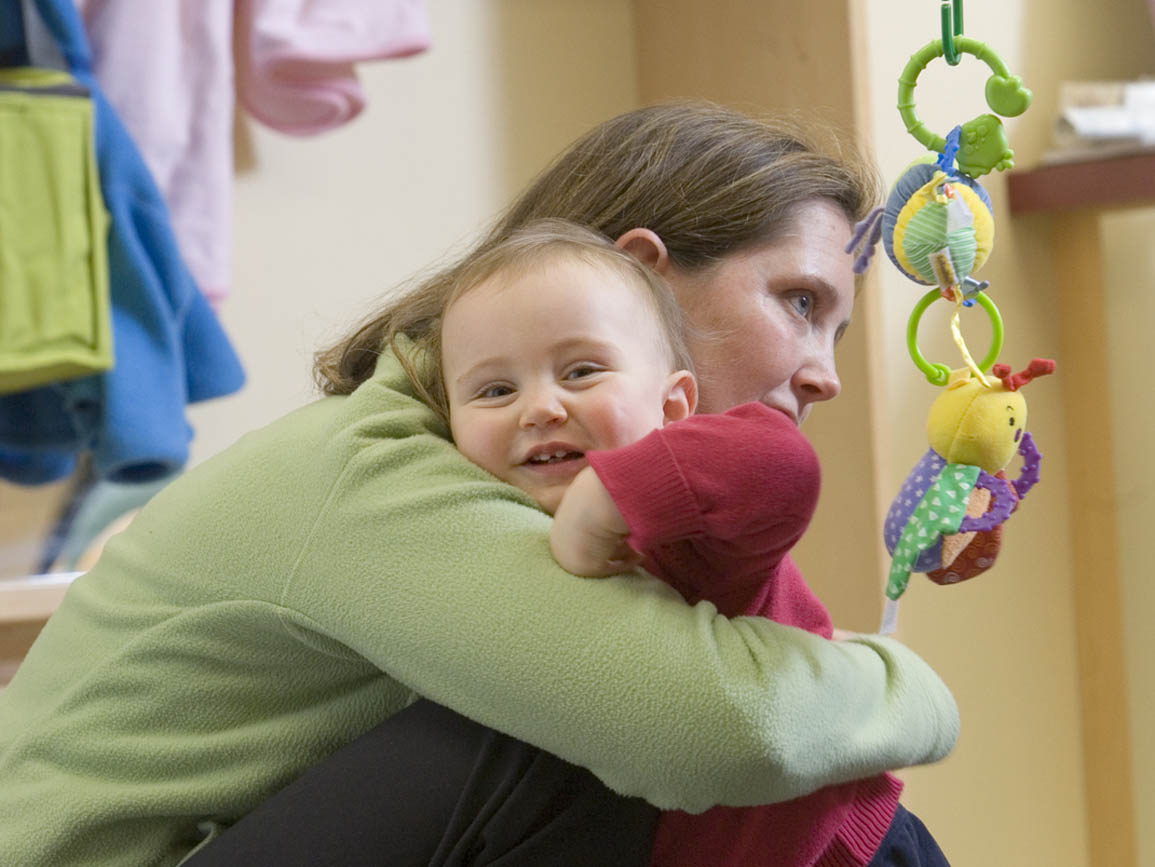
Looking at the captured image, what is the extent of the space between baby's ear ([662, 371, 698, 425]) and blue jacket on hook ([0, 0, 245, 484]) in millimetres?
668

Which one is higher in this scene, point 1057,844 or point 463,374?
point 463,374

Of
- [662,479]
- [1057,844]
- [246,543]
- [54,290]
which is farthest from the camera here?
[1057,844]

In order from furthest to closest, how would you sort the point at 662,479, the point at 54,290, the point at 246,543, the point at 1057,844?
the point at 1057,844, the point at 54,290, the point at 246,543, the point at 662,479

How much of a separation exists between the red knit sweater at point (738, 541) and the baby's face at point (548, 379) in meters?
0.08

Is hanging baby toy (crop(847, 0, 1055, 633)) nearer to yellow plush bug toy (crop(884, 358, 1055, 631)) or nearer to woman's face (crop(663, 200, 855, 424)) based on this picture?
yellow plush bug toy (crop(884, 358, 1055, 631))

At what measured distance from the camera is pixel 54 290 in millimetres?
1209

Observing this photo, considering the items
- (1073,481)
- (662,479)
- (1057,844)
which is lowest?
(1057,844)

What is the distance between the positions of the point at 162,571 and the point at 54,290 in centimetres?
55

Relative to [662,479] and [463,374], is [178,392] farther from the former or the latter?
[662,479]

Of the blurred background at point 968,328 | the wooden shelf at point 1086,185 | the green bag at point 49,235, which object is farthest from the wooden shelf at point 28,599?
the wooden shelf at point 1086,185

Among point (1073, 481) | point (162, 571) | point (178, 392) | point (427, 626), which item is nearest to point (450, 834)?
point (427, 626)

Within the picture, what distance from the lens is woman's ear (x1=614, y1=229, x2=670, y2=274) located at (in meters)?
0.92

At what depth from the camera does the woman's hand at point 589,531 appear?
616 mm

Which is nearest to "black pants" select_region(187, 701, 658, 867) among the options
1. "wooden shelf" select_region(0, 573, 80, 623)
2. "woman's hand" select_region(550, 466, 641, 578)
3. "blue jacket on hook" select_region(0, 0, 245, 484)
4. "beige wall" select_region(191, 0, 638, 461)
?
"woman's hand" select_region(550, 466, 641, 578)
